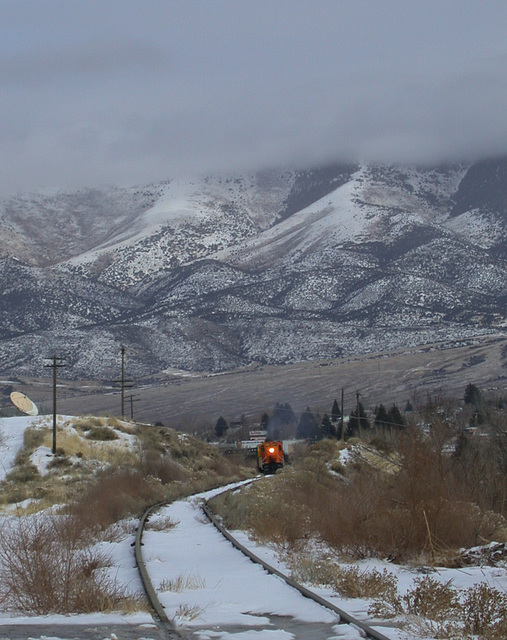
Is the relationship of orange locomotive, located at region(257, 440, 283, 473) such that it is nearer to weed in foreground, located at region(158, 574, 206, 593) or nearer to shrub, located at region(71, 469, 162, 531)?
shrub, located at region(71, 469, 162, 531)

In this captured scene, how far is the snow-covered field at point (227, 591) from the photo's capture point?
9.19 meters

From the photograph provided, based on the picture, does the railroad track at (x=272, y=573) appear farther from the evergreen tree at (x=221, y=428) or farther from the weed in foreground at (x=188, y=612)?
the evergreen tree at (x=221, y=428)

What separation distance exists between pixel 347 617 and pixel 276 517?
8.79 metres

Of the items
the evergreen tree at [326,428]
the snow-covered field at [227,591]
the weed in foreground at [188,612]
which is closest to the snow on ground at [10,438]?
the snow-covered field at [227,591]

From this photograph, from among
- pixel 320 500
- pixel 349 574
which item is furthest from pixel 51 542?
pixel 320 500

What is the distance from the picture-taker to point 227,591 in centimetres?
1186

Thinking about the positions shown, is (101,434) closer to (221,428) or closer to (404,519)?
(404,519)

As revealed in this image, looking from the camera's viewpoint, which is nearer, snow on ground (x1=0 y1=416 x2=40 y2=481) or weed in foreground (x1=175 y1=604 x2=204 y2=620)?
weed in foreground (x1=175 y1=604 x2=204 y2=620)

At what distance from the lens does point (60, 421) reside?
52.7 meters

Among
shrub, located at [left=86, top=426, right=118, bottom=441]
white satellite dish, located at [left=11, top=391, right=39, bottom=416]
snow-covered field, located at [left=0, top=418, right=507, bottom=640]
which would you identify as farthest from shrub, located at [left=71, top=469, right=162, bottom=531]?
white satellite dish, located at [left=11, top=391, right=39, bottom=416]

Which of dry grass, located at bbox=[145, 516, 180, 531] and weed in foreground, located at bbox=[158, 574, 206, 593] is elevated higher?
weed in foreground, located at bbox=[158, 574, 206, 593]

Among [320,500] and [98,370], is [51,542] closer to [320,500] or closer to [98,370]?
[320,500]

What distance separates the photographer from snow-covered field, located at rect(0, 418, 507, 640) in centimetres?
919

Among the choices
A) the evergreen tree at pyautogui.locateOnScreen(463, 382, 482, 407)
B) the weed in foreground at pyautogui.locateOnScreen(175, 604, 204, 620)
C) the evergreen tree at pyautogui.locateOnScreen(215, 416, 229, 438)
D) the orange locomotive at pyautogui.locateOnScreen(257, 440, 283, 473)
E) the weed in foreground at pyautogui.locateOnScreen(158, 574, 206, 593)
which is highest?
the weed in foreground at pyautogui.locateOnScreen(175, 604, 204, 620)
